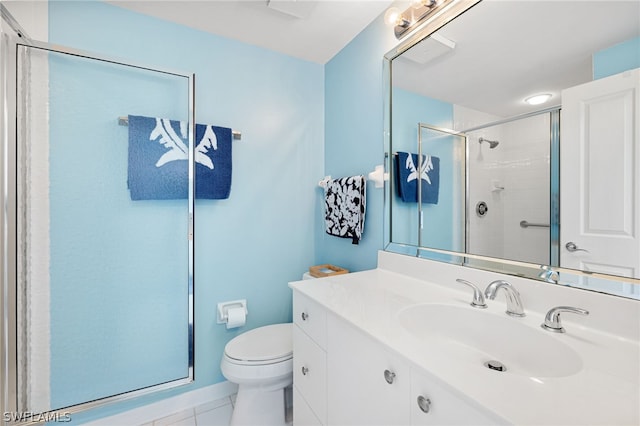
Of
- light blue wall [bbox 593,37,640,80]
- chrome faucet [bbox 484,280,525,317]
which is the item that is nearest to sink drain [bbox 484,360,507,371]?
chrome faucet [bbox 484,280,525,317]

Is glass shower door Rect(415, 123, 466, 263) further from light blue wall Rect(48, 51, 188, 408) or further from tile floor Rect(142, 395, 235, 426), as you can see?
tile floor Rect(142, 395, 235, 426)

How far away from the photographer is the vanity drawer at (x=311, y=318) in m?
1.00

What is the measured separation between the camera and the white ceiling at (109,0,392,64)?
55.3 inches

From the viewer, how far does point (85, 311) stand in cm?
127

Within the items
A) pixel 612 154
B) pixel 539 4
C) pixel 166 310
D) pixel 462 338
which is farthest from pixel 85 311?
pixel 539 4

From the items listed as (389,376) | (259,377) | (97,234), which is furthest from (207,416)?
(389,376)

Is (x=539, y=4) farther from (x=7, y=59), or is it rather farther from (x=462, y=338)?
(x=7, y=59)

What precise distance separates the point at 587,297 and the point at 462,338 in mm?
361

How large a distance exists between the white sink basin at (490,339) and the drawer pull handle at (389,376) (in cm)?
11

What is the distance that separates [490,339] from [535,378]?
343 mm

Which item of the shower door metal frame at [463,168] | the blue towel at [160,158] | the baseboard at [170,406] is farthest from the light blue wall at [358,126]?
the baseboard at [170,406]

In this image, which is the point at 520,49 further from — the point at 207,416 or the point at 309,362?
the point at 207,416

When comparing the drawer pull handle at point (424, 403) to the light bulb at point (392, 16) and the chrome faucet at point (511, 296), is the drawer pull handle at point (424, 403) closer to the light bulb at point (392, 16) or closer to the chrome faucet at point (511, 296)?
the chrome faucet at point (511, 296)

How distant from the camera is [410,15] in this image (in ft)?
4.20
